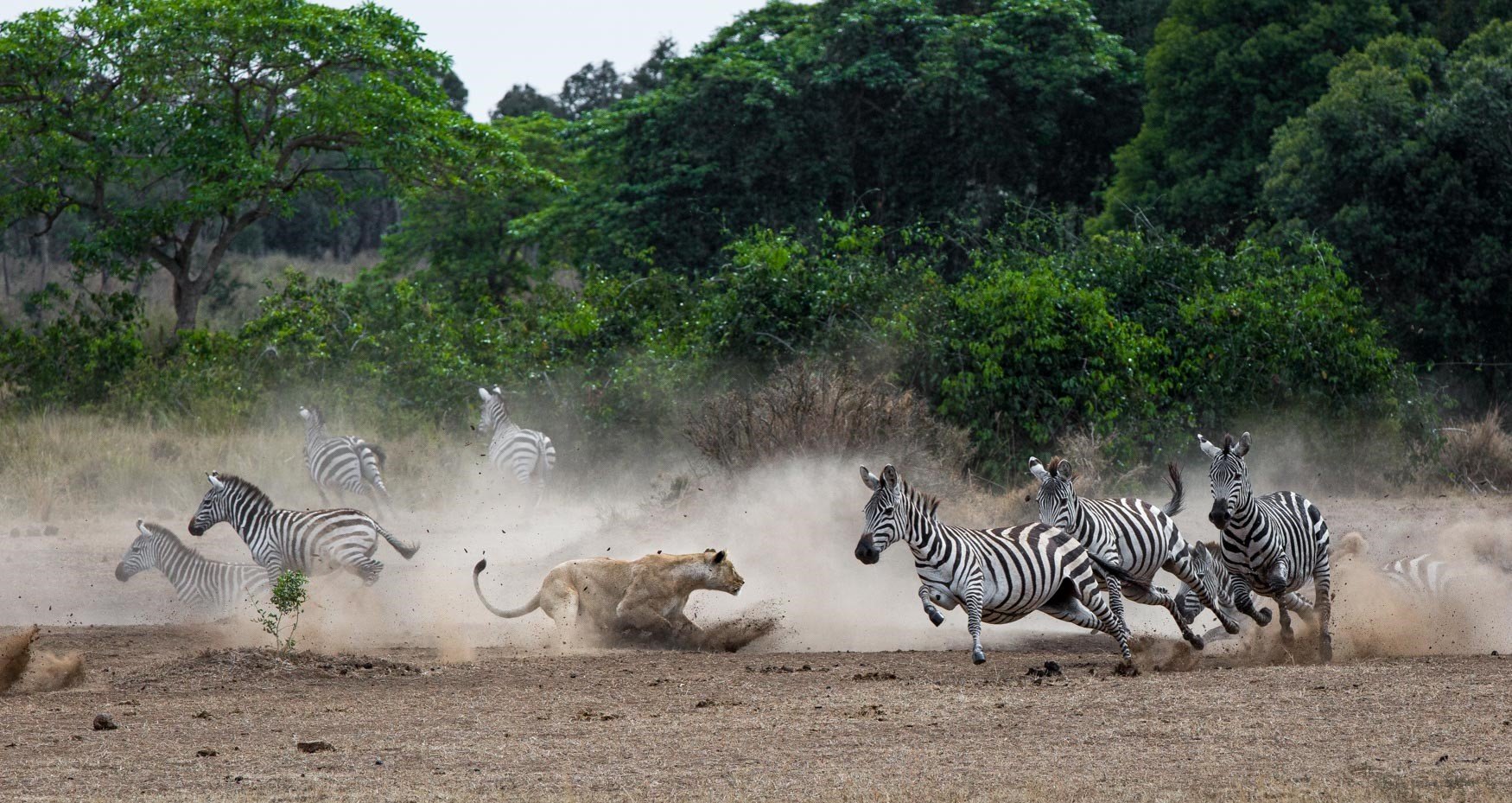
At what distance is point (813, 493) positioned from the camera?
50.3 ft

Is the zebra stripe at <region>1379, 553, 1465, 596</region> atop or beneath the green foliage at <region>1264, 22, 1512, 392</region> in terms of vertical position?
beneath

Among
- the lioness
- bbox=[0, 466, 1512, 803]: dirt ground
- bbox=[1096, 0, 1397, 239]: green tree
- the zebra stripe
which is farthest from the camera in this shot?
bbox=[1096, 0, 1397, 239]: green tree

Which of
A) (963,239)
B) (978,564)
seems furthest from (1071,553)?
(963,239)

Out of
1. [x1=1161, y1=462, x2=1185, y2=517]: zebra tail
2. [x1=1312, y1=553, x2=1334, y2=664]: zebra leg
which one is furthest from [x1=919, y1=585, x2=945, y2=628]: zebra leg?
[x1=1312, y1=553, x2=1334, y2=664]: zebra leg

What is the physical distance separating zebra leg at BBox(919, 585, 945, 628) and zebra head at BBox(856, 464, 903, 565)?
369 mm

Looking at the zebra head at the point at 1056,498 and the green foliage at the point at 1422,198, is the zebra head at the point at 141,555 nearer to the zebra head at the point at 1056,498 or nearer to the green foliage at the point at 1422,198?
the zebra head at the point at 1056,498

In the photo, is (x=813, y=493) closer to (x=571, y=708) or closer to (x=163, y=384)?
(x=571, y=708)

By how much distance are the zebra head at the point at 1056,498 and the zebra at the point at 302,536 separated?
218 inches

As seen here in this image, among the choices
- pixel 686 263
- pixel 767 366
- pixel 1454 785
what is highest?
pixel 686 263

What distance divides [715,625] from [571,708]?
10.2ft

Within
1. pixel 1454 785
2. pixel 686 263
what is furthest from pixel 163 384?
pixel 1454 785

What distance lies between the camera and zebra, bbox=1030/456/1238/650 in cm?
1123

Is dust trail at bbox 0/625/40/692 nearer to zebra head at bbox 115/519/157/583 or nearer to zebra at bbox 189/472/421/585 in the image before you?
zebra at bbox 189/472/421/585

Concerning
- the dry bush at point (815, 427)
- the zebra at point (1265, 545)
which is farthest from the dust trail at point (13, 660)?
the zebra at point (1265, 545)
